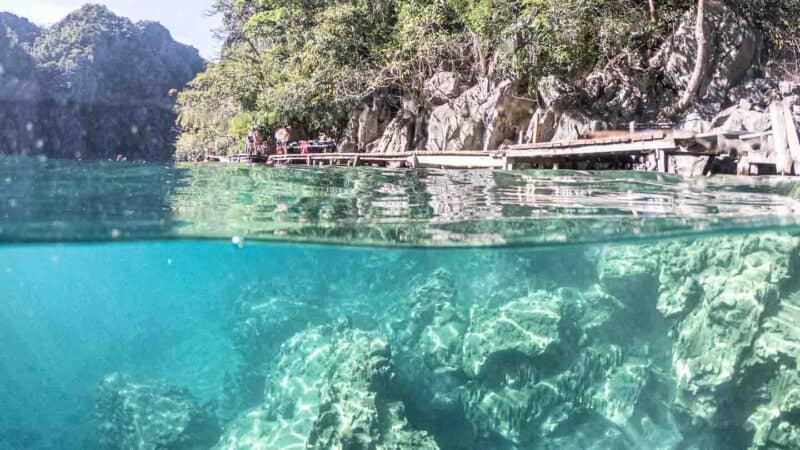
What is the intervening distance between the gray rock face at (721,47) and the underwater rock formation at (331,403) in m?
15.1

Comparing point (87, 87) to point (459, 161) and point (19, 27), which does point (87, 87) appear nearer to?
point (19, 27)

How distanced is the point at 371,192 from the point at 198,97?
92.0ft

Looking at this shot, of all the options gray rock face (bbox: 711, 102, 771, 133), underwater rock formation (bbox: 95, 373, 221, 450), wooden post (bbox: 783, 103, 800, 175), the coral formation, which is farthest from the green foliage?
underwater rock formation (bbox: 95, 373, 221, 450)

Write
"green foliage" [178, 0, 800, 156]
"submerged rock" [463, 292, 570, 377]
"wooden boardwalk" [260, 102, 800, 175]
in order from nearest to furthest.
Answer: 1. "submerged rock" [463, 292, 570, 377]
2. "wooden boardwalk" [260, 102, 800, 175]
3. "green foliage" [178, 0, 800, 156]

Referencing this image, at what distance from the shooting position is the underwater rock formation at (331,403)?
782 centimetres

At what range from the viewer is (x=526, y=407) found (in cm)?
893

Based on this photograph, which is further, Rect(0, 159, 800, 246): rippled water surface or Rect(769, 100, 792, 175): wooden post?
Rect(769, 100, 792, 175): wooden post

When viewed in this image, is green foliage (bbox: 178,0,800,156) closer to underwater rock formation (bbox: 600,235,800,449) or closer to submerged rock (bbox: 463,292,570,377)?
underwater rock formation (bbox: 600,235,800,449)

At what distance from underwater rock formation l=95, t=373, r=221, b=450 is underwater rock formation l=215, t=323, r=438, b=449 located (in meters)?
0.82

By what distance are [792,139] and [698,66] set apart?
7277 mm

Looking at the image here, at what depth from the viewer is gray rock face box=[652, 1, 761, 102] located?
18.4m

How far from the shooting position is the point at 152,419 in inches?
373

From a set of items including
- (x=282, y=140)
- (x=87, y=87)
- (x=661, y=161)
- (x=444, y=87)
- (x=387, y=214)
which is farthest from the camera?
(x=87, y=87)

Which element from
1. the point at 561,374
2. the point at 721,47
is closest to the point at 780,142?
the point at 561,374
